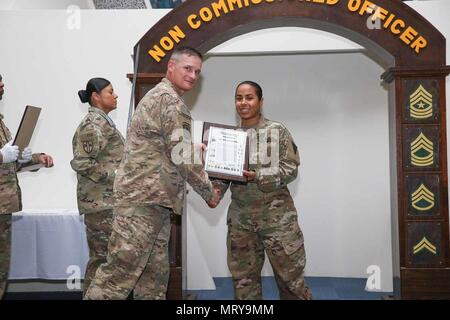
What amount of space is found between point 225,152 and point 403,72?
1.59m

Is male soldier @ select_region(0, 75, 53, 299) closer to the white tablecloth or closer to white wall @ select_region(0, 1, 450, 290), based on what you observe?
the white tablecloth

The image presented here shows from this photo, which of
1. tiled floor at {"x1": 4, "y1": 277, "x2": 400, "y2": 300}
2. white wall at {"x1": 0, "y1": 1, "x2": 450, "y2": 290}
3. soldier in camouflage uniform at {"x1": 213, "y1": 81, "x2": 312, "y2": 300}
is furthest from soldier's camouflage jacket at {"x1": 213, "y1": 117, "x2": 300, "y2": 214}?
white wall at {"x1": 0, "y1": 1, "x2": 450, "y2": 290}

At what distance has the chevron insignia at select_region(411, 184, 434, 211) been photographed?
372 cm

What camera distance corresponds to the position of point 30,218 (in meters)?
4.04

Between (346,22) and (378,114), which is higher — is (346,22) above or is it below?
above

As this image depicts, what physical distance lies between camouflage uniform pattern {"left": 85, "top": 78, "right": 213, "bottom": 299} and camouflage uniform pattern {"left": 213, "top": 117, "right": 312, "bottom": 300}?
498 mm

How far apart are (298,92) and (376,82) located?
0.82m

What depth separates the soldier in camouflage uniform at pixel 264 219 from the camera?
305 cm

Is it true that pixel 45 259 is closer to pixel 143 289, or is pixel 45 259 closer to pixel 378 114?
pixel 143 289

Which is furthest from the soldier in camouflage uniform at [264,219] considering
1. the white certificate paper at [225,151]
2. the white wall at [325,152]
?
the white wall at [325,152]

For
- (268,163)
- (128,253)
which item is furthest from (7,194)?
(268,163)

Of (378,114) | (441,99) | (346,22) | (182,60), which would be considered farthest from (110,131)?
(378,114)

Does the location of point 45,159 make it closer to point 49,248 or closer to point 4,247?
point 4,247

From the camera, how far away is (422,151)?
12.2 feet
